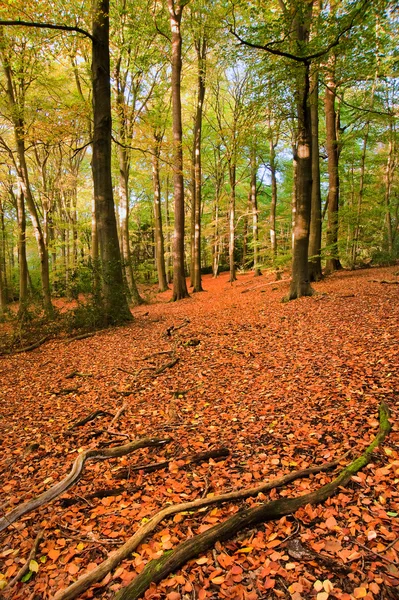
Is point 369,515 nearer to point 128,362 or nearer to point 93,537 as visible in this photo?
point 93,537

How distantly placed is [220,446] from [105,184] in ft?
25.4

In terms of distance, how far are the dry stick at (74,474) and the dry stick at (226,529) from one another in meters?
1.22

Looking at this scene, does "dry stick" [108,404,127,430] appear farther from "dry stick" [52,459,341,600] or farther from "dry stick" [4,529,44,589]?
"dry stick" [52,459,341,600]

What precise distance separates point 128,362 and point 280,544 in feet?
15.7

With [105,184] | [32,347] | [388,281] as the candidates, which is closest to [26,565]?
[32,347]

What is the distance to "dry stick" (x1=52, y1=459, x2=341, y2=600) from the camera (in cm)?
180

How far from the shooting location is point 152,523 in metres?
2.21

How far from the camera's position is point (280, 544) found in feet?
6.41

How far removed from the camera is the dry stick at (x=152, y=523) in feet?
5.91

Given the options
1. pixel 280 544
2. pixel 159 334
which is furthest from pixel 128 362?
pixel 280 544

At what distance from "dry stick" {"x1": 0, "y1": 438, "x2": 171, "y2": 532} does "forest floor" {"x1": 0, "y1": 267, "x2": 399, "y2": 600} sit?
94 mm

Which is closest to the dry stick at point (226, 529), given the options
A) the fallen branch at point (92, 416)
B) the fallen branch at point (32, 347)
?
the fallen branch at point (92, 416)

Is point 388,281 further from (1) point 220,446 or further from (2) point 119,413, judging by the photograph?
(2) point 119,413

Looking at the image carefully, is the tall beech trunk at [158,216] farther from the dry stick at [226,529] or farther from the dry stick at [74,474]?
the dry stick at [226,529]
